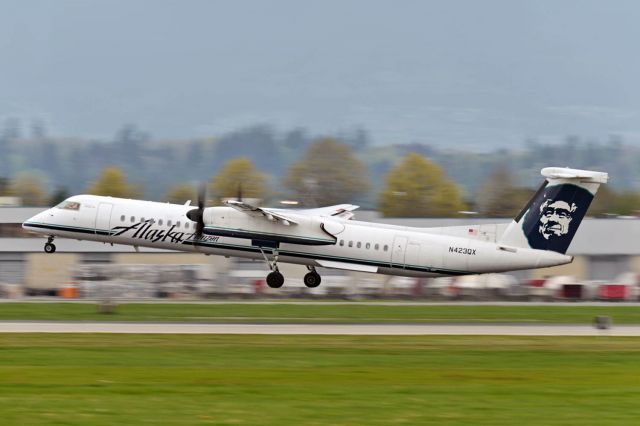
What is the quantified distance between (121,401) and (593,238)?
63.4 m

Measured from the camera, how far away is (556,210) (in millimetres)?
42906

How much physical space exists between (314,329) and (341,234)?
25.1 feet

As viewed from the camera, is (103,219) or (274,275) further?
(103,219)

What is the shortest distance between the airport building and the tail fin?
23.0 metres

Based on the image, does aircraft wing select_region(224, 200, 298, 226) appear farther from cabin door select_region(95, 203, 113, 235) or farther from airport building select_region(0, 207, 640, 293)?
airport building select_region(0, 207, 640, 293)

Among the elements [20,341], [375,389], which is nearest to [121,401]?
[375,389]

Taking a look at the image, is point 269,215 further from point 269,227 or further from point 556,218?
point 556,218

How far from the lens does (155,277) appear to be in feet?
213

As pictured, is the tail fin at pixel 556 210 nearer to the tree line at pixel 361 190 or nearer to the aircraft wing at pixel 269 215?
the aircraft wing at pixel 269 215

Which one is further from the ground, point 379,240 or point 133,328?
point 379,240

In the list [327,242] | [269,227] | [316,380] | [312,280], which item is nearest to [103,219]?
[269,227]

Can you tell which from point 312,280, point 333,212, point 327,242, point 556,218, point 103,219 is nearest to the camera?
point 556,218

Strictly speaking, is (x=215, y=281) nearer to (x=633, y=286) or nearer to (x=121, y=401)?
(x=633, y=286)

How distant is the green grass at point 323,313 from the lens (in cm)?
4259
